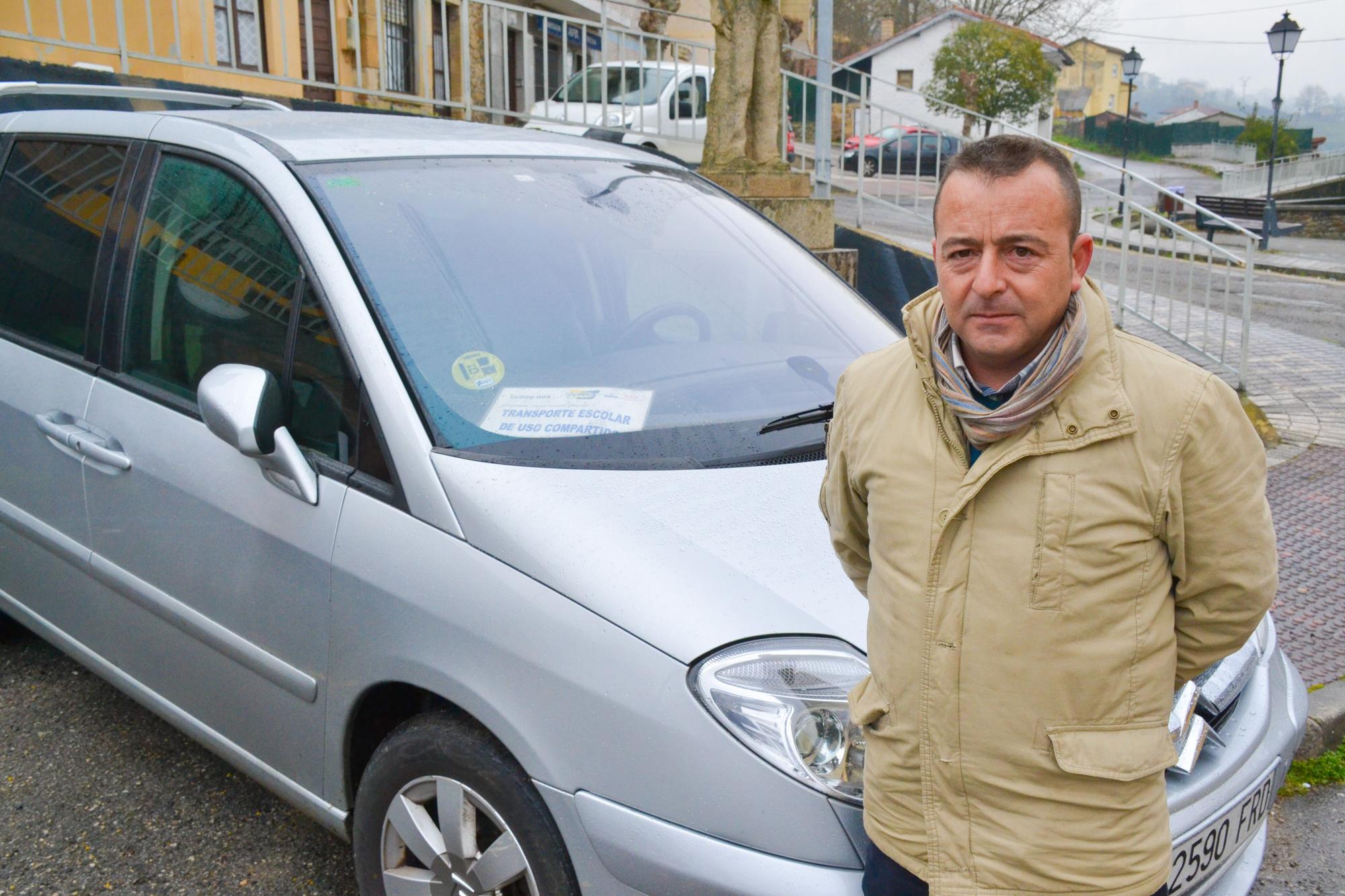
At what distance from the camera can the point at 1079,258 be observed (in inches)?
63.6

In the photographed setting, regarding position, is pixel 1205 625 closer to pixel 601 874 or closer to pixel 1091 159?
pixel 601 874

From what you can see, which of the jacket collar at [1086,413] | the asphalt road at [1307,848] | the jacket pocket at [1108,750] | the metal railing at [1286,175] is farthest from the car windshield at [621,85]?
the metal railing at [1286,175]

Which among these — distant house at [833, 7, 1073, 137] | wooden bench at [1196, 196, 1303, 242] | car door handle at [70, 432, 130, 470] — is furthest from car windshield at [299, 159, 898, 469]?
distant house at [833, 7, 1073, 137]

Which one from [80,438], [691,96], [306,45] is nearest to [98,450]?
[80,438]

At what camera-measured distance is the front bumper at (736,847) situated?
71.2 inches

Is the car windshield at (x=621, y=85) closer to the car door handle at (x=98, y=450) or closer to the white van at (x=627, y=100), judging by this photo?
the white van at (x=627, y=100)

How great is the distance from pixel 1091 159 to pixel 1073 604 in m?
8.12

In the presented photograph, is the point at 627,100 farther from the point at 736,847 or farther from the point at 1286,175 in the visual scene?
the point at 1286,175

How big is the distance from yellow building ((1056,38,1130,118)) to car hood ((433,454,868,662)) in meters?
90.4

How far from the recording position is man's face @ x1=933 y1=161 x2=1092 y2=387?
1.55m

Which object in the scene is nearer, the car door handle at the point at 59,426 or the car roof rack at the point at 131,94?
the car door handle at the point at 59,426

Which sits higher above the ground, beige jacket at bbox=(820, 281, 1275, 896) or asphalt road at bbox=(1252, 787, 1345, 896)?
beige jacket at bbox=(820, 281, 1275, 896)

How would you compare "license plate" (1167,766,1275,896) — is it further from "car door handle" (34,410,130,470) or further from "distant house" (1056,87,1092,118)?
"distant house" (1056,87,1092,118)

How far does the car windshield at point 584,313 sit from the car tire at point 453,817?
22.4 inches
